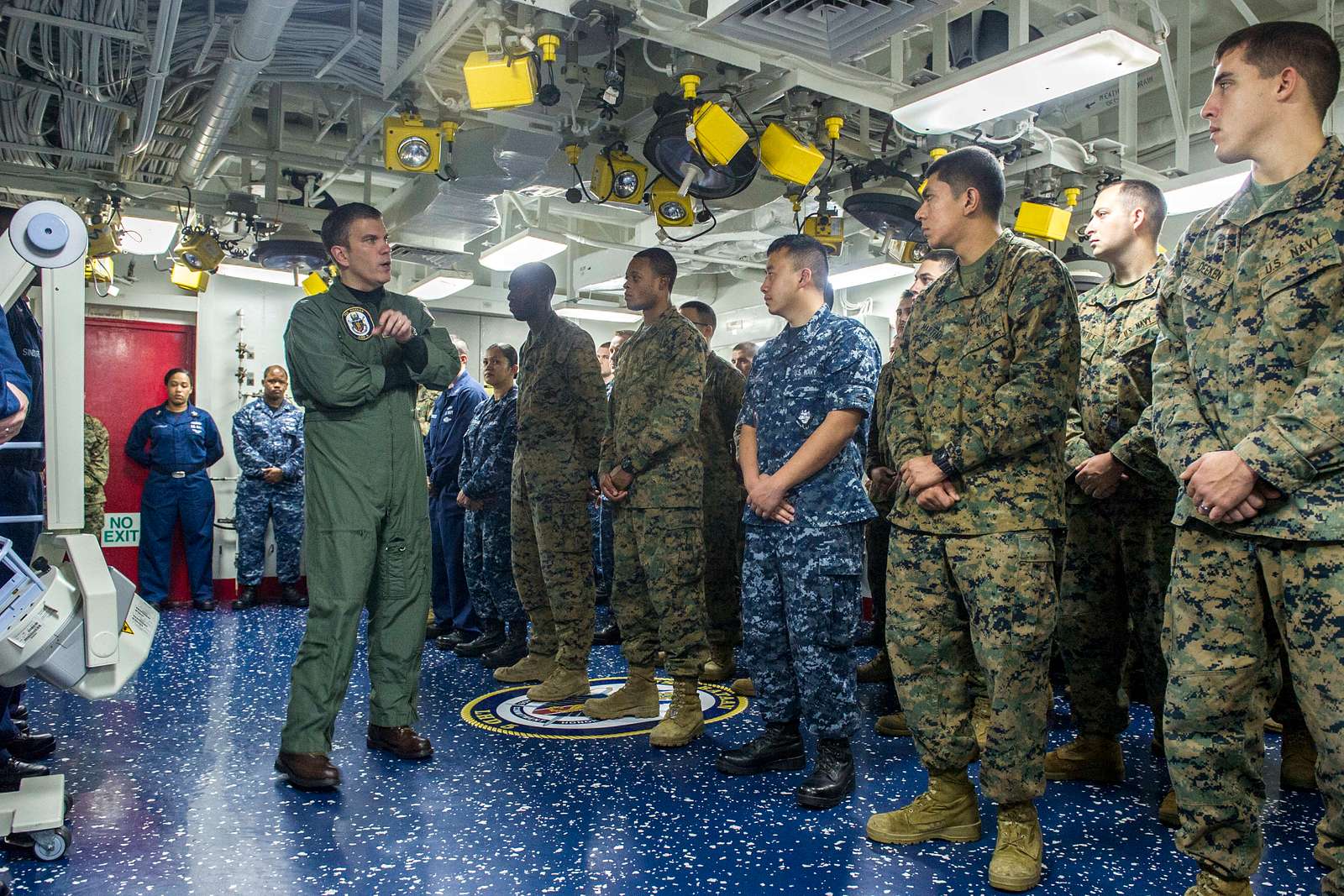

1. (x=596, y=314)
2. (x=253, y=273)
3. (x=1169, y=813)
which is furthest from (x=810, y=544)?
(x=596, y=314)

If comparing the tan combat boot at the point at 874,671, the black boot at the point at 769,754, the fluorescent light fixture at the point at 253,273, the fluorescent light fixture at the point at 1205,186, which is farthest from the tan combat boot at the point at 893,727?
the fluorescent light fixture at the point at 253,273

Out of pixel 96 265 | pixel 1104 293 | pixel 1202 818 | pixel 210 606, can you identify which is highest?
pixel 96 265

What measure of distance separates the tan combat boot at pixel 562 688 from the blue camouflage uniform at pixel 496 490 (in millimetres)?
819

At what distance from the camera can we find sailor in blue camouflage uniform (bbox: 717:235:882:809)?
9.35 feet

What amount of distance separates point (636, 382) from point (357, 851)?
186 centimetres

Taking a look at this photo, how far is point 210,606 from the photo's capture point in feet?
23.1

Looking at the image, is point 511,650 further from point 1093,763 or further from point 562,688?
point 1093,763

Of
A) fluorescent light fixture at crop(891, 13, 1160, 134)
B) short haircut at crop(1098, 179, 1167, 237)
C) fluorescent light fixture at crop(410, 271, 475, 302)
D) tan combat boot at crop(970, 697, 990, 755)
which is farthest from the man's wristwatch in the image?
fluorescent light fixture at crop(410, 271, 475, 302)

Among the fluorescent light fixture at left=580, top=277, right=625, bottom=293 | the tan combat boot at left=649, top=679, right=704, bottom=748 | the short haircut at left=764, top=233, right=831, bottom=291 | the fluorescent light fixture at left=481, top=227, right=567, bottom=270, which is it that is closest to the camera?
the short haircut at left=764, top=233, right=831, bottom=291

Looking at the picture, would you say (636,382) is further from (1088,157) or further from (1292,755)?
(1088,157)

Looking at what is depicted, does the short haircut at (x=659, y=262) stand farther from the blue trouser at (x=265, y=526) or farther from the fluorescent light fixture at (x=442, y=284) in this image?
the fluorescent light fixture at (x=442, y=284)

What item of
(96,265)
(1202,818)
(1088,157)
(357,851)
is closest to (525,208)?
(96,265)

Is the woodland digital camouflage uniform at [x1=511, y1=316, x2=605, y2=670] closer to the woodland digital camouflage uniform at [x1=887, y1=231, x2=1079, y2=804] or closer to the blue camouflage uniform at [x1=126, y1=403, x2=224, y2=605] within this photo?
the woodland digital camouflage uniform at [x1=887, y1=231, x2=1079, y2=804]

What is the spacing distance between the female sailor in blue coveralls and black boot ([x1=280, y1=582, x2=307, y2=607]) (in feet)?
1.61
